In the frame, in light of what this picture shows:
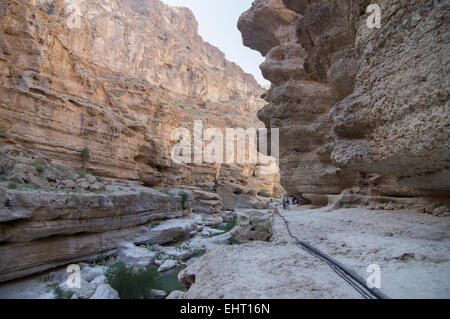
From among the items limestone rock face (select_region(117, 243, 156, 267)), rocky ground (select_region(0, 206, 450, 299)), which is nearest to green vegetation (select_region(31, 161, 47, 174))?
limestone rock face (select_region(117, 243, 156, 267))

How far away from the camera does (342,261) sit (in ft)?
9.30

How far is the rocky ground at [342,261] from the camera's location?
6.82 feet

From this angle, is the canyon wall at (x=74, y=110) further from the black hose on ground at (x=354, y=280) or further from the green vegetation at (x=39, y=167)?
the black hose on ground at (x=354, y=280)

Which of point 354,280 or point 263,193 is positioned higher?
point 354,280

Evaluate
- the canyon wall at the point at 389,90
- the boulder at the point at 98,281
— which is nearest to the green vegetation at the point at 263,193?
the canyon wall at the point at 389,90

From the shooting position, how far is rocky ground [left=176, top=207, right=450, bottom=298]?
2080 millimetres

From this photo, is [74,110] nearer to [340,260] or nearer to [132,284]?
[132,284]

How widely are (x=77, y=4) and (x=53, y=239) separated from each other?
213 feet

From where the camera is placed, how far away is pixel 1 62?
10742mm

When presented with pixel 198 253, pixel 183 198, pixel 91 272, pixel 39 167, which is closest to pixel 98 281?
pixel 91 272

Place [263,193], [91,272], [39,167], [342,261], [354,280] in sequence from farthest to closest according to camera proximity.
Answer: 1. [263,193]
2. [39,167]
3. [91,272]
4. [342,261]
5. [354,280]

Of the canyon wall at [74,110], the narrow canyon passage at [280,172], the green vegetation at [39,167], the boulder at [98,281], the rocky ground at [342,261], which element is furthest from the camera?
the canyon wall at [74,110]
